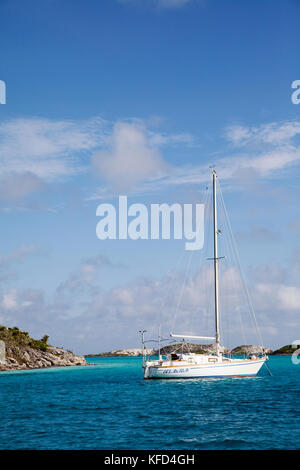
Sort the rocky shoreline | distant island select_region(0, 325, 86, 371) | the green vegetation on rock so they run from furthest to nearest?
A: the green vegetation on rock < distant island select_region(0, 325, 86, 371) < the rocky shoreline

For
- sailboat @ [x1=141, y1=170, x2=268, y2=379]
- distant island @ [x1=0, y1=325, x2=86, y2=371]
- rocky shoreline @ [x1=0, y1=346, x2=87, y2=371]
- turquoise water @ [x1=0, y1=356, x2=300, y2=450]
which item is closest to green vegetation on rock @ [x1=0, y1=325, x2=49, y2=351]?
distant island @ [x1=0, y1=325, x2=86, y2=371]

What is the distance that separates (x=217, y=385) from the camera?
197 feet

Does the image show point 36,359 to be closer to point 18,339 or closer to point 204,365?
point 18,339

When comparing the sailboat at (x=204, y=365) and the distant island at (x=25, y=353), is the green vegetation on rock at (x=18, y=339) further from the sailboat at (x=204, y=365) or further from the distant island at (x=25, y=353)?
the sailboat at (x=204, y=365)

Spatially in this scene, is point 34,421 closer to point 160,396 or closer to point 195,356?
point 160,396

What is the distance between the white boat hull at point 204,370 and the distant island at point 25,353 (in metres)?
54.0

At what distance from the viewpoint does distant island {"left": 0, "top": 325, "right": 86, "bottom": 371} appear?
4429 inches

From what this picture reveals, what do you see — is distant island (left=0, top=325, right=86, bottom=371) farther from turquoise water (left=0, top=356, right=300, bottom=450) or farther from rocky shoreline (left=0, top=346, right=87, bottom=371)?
turquoise water (left=0, top=356, right=300, bottom=450)

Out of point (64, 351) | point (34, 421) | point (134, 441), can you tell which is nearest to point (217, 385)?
point (34, 421)

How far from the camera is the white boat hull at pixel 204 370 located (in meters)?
64.1

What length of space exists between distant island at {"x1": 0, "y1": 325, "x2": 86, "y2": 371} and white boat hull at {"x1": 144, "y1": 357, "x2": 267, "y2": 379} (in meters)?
54.0
